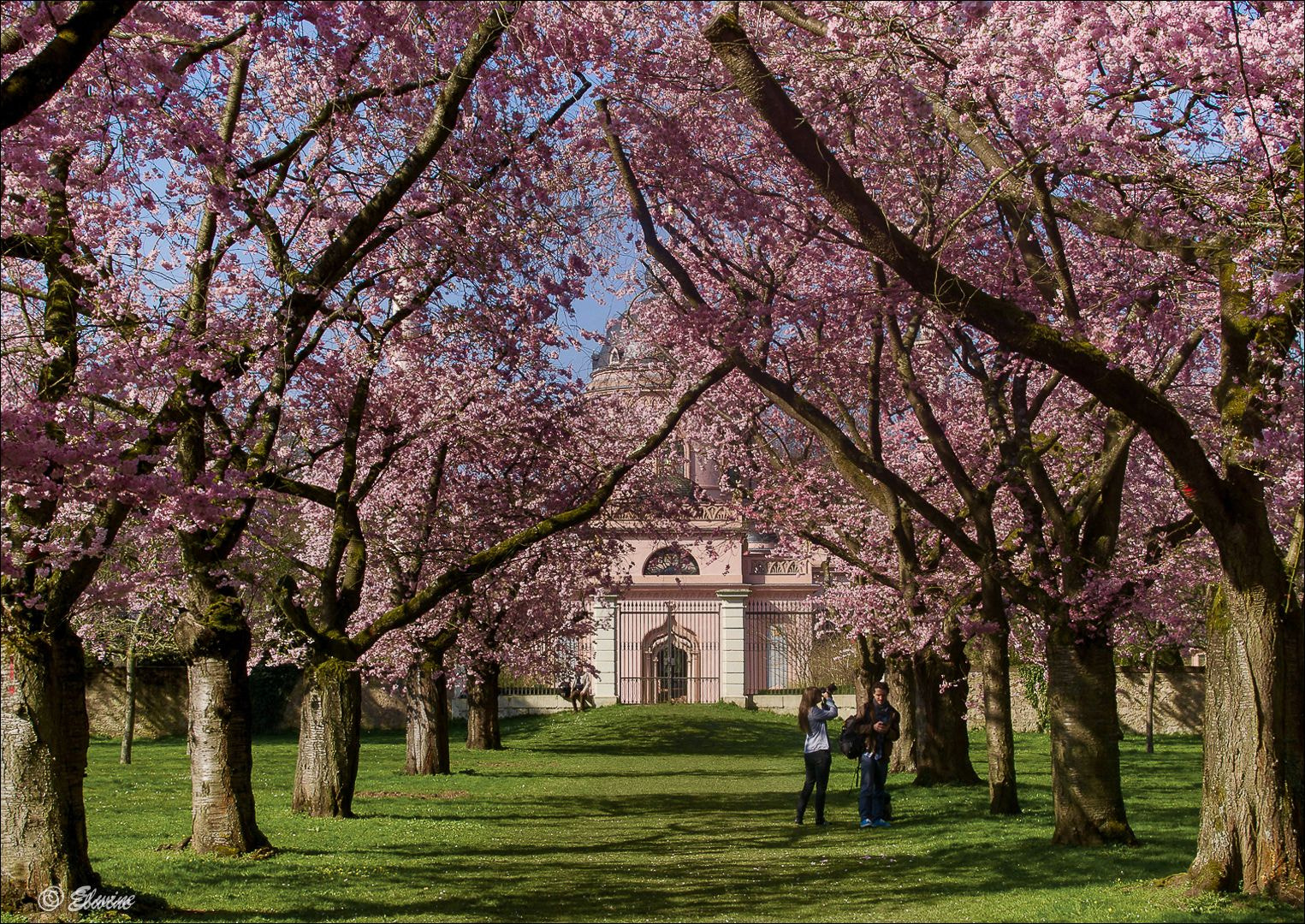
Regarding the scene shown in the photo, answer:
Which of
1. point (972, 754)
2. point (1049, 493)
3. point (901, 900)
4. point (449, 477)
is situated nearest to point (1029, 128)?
point (1049, 493)

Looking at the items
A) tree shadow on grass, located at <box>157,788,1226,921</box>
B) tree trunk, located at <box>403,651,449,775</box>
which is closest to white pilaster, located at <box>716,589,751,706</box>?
tree trunk, located at <box>403,651,449,775</box>

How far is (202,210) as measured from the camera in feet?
37.7

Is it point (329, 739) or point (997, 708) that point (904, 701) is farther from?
point (329, 739)

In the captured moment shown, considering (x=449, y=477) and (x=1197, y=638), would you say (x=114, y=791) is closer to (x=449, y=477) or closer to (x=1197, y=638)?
(x=449, y=477)

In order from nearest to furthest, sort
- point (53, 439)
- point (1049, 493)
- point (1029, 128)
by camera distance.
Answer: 1. point (53, 439)
2. point (1029, 128)
3. point (1049, 493)

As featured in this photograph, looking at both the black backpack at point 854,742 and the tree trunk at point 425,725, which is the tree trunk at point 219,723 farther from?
the tree trunk at point 425,725

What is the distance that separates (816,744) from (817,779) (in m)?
0.41

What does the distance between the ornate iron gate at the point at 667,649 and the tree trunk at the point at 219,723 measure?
30.0 m

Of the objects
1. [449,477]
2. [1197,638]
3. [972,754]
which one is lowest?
[972,754]

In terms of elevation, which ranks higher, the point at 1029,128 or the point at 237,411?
the point at 1029,128

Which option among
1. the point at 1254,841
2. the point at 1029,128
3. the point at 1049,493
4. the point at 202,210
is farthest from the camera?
the point at 1049,493

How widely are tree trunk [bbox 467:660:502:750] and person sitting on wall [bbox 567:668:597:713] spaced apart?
9278mm

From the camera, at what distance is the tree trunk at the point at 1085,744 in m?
12.2

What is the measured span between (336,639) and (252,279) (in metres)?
4.99
